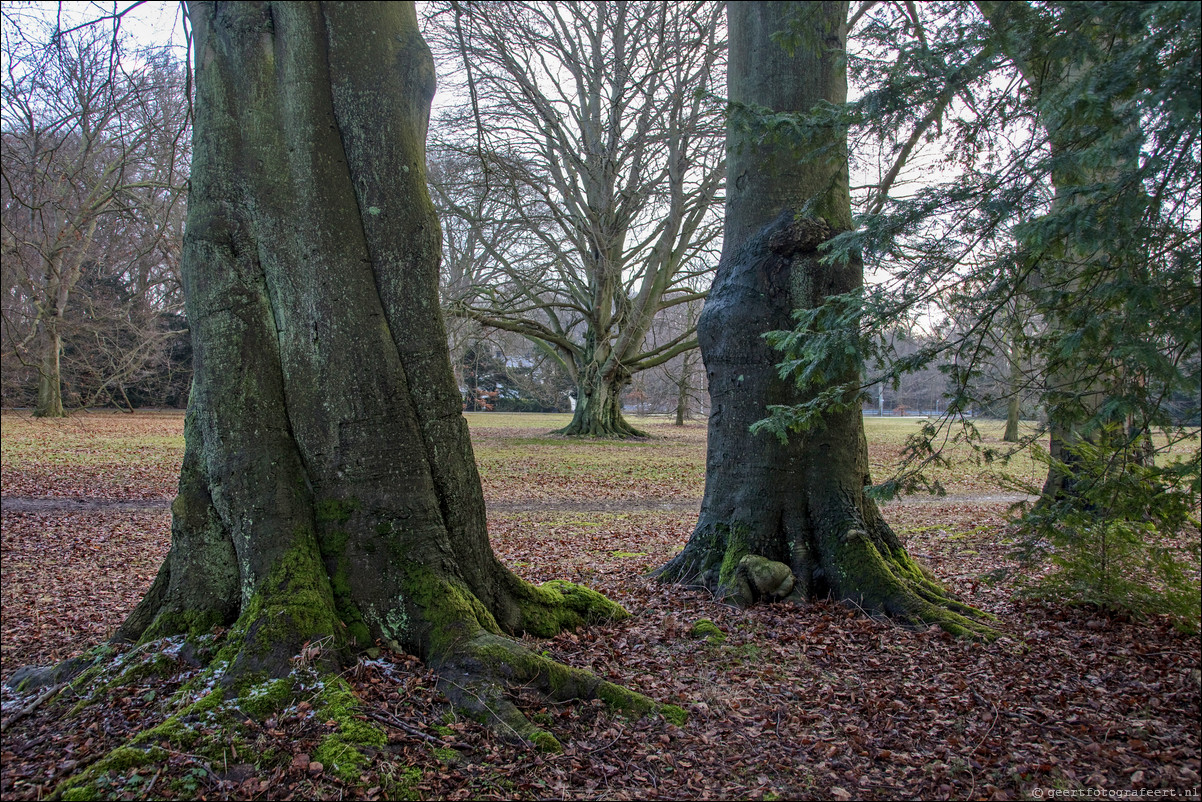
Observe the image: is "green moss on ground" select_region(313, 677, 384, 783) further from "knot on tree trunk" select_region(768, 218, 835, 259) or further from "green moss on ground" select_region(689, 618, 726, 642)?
"knot on tree trunk" select_region(768, 218, 835, 259)

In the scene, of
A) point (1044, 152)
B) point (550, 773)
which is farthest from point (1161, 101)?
point (550, 773)

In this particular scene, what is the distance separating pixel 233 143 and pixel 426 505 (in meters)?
2.21

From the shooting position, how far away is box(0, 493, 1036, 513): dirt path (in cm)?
995

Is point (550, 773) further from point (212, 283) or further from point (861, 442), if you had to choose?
point (861, 442)

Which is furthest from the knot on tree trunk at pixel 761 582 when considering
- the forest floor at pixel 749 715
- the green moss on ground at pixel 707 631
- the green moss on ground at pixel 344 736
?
the green moss on ground at pixel 344 736

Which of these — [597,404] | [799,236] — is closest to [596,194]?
[597,404]

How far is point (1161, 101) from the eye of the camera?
8.70 feet

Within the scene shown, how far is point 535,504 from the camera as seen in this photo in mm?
11328

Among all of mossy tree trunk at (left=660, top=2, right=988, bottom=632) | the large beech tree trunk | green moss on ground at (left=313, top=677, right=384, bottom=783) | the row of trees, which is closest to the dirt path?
mossy tree trunk at (left=660, top=2, right=988, bottom=632)

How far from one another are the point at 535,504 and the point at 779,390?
6.70 metres

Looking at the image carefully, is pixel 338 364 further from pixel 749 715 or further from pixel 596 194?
pixel 596 194

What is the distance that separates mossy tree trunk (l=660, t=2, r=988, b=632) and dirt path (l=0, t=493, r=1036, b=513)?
4739 mm

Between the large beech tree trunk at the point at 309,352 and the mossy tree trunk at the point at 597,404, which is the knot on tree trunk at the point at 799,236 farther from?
the mossy tree trunk at the point at 597,404

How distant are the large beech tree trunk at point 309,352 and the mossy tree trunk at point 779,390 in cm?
219
